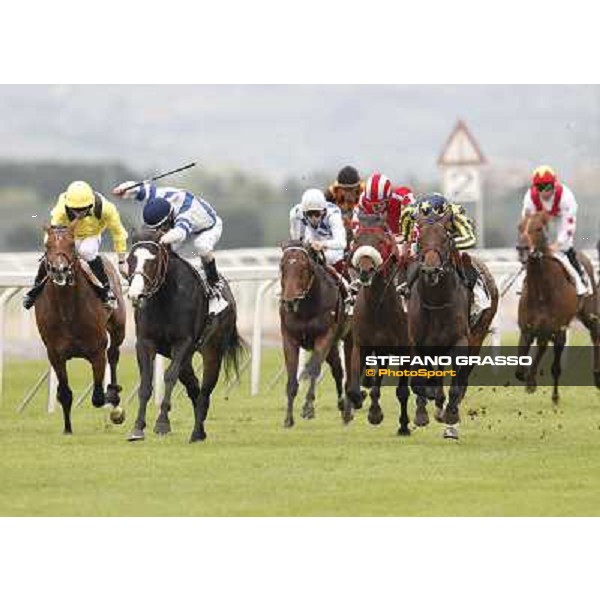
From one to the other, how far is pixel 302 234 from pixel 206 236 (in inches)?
50.8

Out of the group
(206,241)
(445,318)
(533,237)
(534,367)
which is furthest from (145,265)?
(534,367)

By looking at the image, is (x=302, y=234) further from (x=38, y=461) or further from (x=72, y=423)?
(x=38, y=461)

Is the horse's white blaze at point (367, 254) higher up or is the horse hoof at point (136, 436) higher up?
the horse's white blaze at point (367, 254)

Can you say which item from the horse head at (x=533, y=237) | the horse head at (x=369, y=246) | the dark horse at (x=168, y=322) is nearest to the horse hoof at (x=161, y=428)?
the dark horse at (x=168, y=322)

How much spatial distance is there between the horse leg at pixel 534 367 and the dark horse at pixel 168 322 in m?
3.56

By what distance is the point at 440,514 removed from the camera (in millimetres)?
11023

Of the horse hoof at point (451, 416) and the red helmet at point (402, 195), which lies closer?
the horse hoof at point (451, 416)

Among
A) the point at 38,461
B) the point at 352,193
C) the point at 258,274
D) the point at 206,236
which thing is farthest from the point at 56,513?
the point at 258,274

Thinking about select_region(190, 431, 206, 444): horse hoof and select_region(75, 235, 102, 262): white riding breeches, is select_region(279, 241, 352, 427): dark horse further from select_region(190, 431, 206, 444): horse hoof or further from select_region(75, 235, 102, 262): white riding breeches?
select_region(75, 235, 102, 262): white riding breeches

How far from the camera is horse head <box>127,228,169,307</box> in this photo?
14.2 meters

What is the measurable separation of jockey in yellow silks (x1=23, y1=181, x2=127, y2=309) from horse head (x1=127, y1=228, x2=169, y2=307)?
2.73ft

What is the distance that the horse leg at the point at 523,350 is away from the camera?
18.2m

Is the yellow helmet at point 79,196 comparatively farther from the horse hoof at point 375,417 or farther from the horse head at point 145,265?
the horse hoof at point 375,417

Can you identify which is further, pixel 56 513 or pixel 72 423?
pixel 72 423
